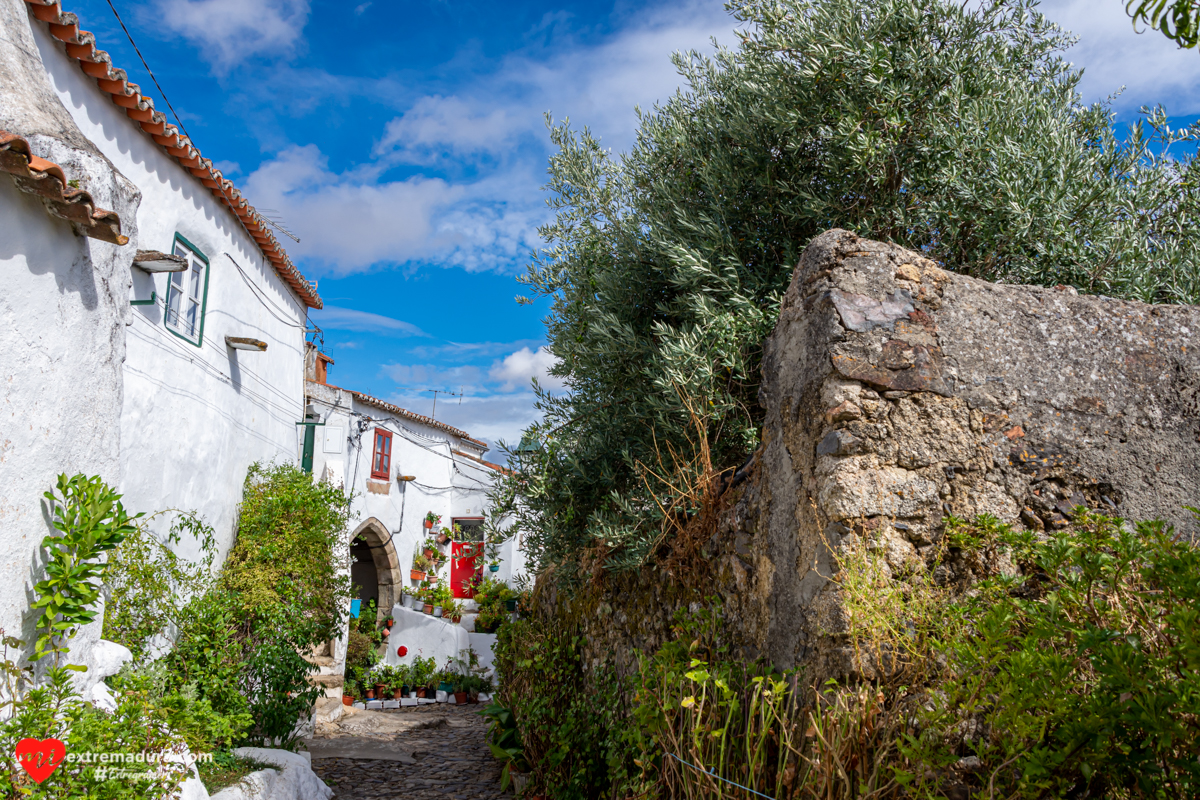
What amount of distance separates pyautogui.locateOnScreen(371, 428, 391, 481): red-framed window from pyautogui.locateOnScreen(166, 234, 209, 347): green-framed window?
7.21 metres

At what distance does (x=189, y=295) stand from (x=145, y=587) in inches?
122

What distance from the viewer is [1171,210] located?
15.5 feet

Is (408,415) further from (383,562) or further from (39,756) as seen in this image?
(39,756)

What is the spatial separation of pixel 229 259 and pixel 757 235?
660 centimetres

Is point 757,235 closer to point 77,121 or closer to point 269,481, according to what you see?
point 77,121

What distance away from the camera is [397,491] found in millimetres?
15914

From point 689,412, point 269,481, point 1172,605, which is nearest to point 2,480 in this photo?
point 689,412

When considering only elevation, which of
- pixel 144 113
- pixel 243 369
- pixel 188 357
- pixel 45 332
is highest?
pixel 144 113

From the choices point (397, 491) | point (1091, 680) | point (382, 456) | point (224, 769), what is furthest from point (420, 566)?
point (1091, 680)

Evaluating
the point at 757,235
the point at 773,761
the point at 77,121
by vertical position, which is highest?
the point at 77,121

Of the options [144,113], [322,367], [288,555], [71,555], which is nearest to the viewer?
[71,555]

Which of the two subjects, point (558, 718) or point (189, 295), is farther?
point (189, 295)

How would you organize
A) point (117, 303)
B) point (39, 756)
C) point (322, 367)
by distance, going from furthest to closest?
point (322, 367)
point (117, 303)
point (39, 756)

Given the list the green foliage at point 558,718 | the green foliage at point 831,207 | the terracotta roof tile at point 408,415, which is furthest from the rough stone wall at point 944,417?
the terracotta roof tile at point 408,415
